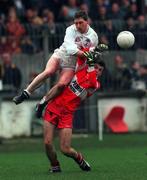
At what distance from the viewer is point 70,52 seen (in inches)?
556

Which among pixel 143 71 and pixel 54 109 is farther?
pixel 143 71

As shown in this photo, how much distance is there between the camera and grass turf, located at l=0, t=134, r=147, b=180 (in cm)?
1364

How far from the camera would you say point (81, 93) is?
1429 centimetres

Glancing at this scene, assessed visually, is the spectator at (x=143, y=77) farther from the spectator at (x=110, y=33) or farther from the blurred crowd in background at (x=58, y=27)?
the spectator at (x=110, y=33)

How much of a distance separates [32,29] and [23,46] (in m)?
0.57

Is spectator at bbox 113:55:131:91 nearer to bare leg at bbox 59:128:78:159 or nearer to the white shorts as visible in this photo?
the white shorts

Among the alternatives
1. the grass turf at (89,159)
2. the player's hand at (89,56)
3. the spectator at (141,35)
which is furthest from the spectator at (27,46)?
the player's hand at (89,56)

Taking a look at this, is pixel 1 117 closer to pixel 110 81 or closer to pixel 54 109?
pixel 110 81

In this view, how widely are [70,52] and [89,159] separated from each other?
4.07 metres

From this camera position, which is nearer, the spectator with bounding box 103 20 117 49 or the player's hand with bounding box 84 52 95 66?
the player's hand with bounding box 84 52 95 66

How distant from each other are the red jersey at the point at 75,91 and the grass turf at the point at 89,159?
3.68ft

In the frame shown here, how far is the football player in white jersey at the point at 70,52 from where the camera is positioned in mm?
14078

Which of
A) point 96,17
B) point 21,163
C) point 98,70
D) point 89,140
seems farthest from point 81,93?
point 96,17

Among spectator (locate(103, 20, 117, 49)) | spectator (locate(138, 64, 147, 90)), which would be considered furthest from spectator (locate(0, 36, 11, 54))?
spectator (locate(138, 64, 147, 90))
